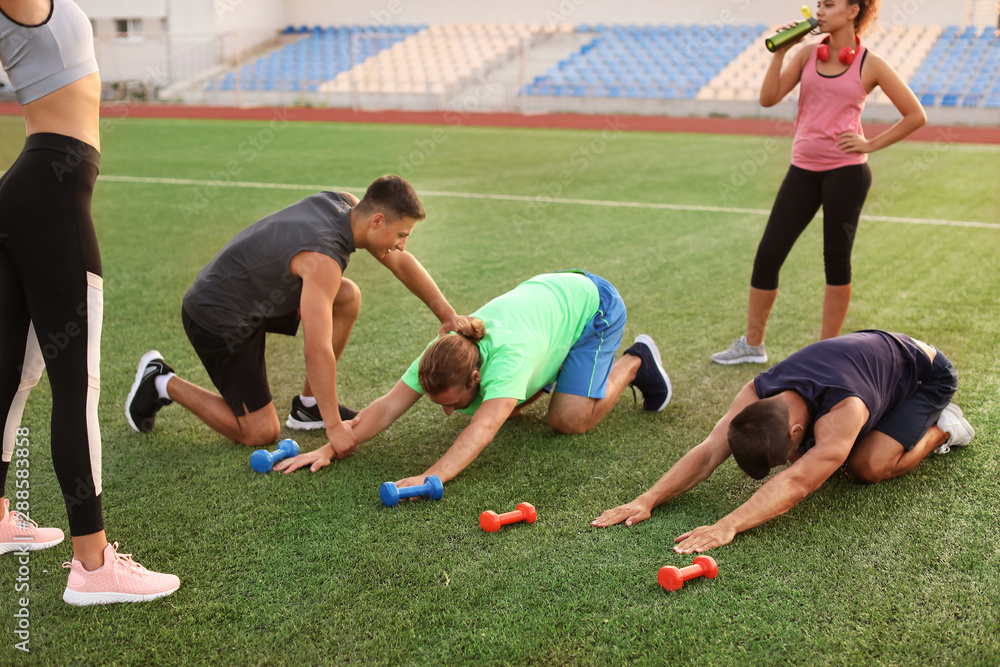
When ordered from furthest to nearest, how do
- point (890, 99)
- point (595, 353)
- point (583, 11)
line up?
point (583, 11), point (890, 99), point (595, 353)

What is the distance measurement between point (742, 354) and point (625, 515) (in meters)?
2.02

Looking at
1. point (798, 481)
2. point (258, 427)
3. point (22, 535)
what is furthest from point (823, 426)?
point (22, 535)

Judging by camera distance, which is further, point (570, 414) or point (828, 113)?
point (828, 113)

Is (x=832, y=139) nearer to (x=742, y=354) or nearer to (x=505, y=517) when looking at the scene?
(x=742, y=354)

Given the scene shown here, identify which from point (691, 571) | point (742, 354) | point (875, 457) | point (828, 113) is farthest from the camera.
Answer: point (742, 354)

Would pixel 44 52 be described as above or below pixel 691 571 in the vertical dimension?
above

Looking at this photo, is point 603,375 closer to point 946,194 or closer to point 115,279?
point 115,279

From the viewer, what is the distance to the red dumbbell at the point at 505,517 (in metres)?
2.90

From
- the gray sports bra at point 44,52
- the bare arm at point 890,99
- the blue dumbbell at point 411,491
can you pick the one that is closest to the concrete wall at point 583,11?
the bare arm at point 890,99

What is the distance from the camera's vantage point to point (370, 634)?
2393 mm

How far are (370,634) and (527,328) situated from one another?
1.42 m

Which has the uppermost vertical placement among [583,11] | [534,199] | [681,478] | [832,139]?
[832,139]

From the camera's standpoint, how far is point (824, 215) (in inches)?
170

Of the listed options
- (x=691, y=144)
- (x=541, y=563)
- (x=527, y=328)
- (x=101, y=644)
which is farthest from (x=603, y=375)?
(x=691, y=144)
